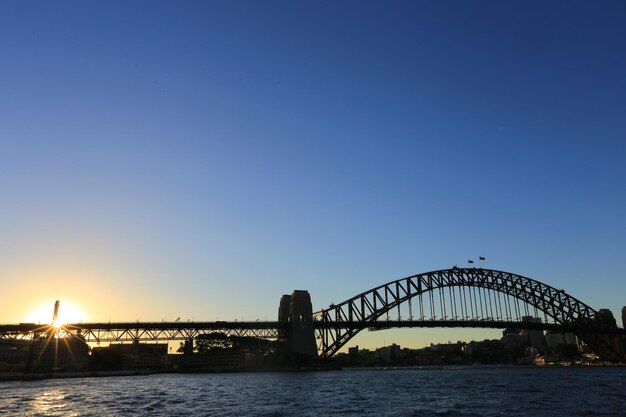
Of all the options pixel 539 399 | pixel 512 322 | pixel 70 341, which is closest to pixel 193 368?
pixel 70 341

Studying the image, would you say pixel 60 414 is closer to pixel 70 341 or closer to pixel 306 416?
pixel 306 416

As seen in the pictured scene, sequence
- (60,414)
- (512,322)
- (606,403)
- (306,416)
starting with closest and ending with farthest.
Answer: (306,416) → (60,414) → (606,403) → (512,322)

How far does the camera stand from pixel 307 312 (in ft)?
370

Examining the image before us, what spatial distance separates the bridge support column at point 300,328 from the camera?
4242 inches

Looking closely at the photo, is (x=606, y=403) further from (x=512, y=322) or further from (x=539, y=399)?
(x=512, y=322)

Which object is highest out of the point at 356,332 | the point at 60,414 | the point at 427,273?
the point at 427,273

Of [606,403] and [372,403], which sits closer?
[606,403]

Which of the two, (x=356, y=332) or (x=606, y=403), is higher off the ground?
(x=356, y=332)

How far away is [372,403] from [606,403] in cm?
1723

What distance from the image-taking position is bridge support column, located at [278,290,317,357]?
107750 millimetres

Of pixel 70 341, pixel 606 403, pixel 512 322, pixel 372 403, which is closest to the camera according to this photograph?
pixel 606 403

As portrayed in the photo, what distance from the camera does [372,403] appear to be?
40.8 m

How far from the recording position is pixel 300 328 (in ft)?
360

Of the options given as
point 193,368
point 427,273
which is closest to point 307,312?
point 427,273
